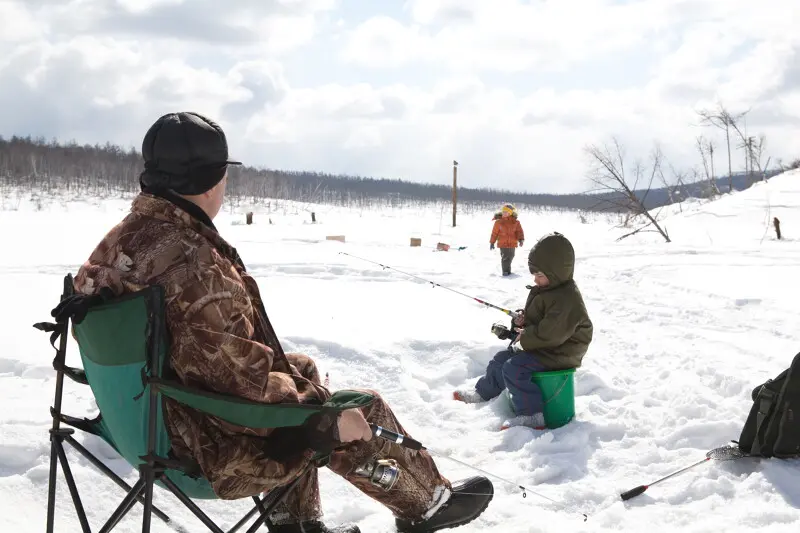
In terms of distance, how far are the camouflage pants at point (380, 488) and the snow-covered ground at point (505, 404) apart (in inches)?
17.6

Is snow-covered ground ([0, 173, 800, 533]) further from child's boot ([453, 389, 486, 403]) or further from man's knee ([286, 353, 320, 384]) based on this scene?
man's knee ([286, 353, 320, 384])

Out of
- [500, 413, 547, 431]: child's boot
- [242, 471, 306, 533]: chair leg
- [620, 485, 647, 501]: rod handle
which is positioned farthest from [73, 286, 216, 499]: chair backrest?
[500, 413, 547, 431]: child's boot

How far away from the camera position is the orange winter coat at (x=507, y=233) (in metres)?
12.3

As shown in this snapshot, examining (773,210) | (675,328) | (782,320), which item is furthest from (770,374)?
(773,210)

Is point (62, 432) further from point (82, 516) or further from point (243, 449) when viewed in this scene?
point (243, 449)

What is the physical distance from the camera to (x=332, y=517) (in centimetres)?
307

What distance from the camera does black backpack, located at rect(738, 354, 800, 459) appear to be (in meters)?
3.27

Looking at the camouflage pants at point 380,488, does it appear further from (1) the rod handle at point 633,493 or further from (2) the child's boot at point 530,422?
(2) the child's boot at point 530,422

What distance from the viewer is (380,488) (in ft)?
8.19

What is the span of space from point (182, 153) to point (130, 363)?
68 centimetres

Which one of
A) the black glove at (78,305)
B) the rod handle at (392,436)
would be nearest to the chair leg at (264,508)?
the rod handle at (392,436)

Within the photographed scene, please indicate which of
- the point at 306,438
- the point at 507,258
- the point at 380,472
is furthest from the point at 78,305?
the point at 507,258

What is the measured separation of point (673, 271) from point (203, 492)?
11.0 meters

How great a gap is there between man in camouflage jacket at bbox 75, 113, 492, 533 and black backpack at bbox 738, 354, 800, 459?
2227 millimetres
